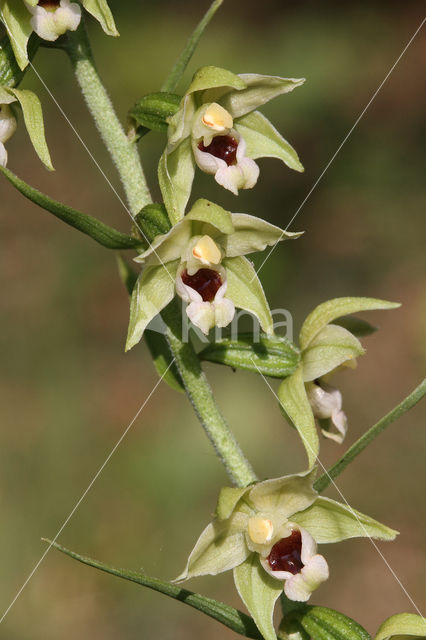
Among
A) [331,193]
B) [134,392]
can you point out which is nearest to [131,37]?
[331,193]

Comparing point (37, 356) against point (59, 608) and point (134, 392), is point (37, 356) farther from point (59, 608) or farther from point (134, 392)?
point (59, 608)

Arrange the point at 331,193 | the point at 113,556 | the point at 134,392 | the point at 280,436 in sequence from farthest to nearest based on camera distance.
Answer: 1. the point at 331,193
2. the point at 134,392
3. the point at 280,436
4. the point at 113,556

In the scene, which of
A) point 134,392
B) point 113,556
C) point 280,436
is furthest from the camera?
point 134,392

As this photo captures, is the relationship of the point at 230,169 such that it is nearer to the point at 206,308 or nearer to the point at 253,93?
the point at 253,93

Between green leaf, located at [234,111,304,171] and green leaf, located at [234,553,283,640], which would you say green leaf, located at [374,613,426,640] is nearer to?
green leaf, located at [234,553,283,640]

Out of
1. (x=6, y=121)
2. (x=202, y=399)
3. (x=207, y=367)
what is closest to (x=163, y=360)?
(x=202, y=399)

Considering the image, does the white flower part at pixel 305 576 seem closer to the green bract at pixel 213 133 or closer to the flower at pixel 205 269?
the flower at pixel 205 269

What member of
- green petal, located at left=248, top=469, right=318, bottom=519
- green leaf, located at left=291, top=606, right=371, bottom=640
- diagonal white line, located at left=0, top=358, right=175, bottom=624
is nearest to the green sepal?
green petal, located at left=248, top=469, right=318, bottom=519
